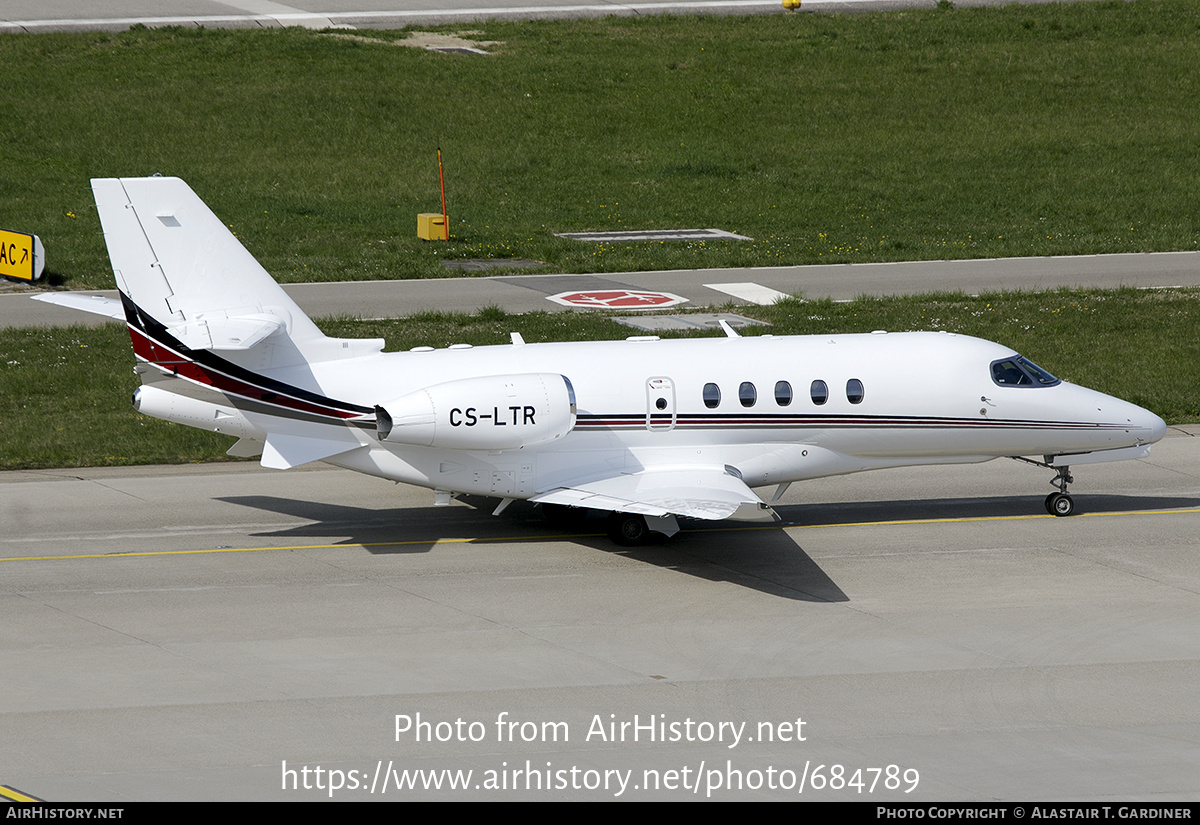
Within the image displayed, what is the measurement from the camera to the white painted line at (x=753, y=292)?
36.4 m

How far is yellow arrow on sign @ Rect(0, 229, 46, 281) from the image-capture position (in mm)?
37688

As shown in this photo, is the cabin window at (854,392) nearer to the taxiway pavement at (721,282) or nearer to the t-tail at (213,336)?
the t-tail at (213,336)

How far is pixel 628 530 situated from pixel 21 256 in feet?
81.0

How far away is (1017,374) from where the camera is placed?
20891 millimetres

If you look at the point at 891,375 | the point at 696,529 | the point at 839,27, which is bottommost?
the point at 696,529

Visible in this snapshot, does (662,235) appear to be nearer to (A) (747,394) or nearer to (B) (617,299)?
(B) (617,299)

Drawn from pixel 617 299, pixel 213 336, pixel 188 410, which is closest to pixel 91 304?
pixel 188 410

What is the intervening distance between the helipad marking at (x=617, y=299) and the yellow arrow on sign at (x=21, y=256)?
45.2ft

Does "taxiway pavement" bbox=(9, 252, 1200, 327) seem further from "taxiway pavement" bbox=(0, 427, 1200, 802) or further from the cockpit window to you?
the cockpit window

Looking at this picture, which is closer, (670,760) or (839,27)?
(670,760)

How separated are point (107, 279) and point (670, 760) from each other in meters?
30.2
